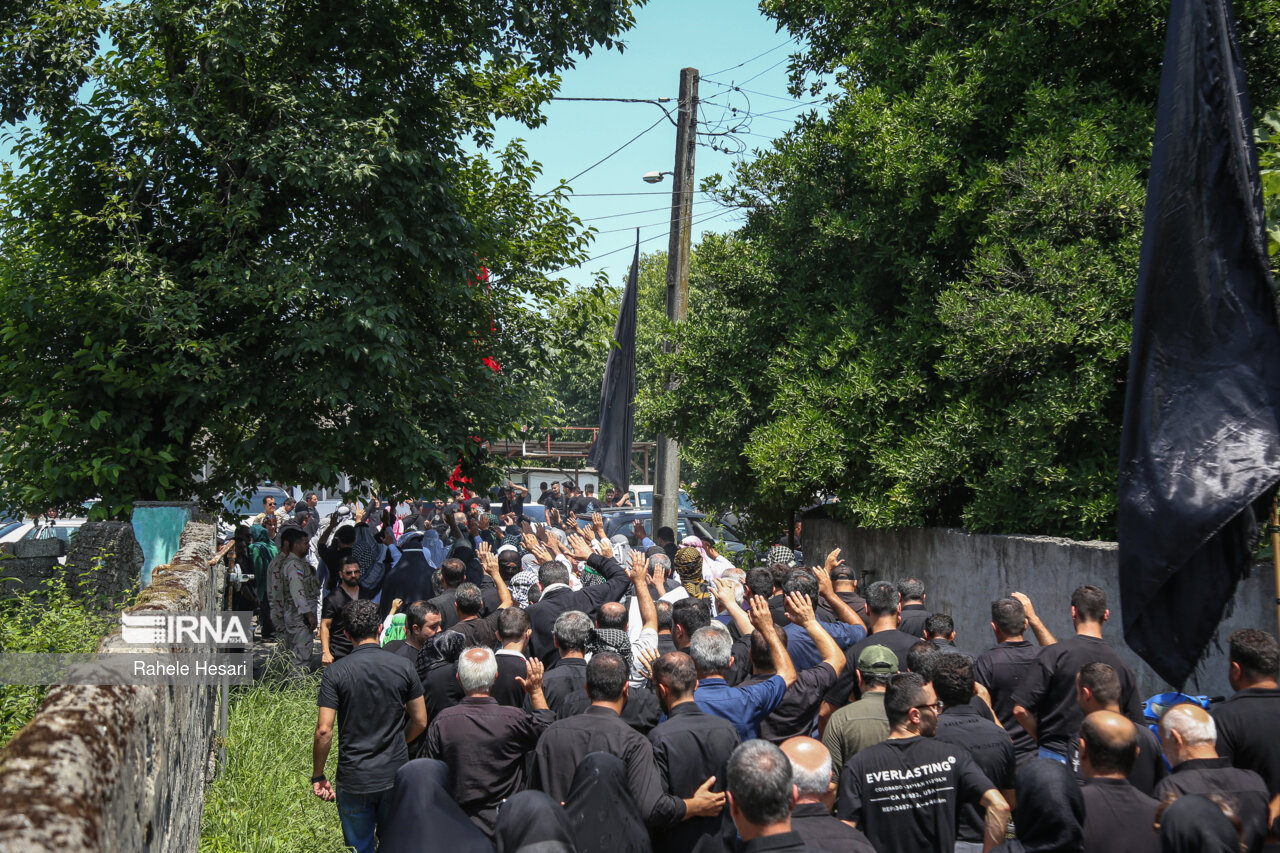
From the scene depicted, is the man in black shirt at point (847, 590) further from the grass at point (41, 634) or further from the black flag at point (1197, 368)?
the grass at point (41, 634)

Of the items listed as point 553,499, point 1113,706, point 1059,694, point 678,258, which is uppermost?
point 678,258

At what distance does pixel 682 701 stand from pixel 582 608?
287 centimetres

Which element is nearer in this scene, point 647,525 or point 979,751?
point 979,751

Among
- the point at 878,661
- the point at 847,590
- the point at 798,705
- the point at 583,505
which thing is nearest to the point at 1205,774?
the point at 878,661

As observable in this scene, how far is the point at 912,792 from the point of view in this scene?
4.37 meters

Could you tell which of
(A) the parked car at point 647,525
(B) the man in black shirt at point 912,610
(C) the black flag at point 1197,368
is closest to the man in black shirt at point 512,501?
(A) the parked car at point 647,525

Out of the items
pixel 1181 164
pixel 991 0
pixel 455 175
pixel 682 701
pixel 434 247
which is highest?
pixel 991 0

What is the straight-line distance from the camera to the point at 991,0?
38.7 feet

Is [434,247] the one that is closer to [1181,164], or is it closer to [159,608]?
[159,608]

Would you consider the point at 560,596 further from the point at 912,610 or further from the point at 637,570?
the point at 912,610

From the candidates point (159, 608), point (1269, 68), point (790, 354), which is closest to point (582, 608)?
point (159, 608)

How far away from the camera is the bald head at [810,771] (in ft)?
13.0

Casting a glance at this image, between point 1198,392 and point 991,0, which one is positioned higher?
point 991,0

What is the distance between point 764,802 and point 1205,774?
2.07m
